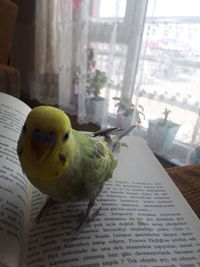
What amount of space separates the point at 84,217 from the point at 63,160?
132mm

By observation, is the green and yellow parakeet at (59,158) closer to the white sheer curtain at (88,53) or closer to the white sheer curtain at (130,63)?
Answer: the white sheer curtain at (130,63)

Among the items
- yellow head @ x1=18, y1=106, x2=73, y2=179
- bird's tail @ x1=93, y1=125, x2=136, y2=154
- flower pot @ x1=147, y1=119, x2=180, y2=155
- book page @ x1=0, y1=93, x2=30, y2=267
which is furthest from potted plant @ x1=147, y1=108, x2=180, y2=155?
yellow head @ x1=18, y1=106, x2=73, y2=179

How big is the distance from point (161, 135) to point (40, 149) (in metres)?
0.84

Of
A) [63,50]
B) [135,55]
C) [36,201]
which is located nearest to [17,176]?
[36,201]

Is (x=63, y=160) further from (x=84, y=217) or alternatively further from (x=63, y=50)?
(x=63, y=50)

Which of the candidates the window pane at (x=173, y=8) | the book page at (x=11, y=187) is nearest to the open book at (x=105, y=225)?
the book page at (x=11, y=187)

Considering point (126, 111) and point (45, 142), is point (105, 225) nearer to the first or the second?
point (45, 142)

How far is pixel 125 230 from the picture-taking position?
422mm

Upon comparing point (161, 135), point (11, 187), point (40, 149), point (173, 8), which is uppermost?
point (173, 8)

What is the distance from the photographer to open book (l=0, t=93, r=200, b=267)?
0.37m

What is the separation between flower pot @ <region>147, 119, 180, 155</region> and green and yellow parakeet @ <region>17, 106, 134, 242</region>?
2.21ft

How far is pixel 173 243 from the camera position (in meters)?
0.41

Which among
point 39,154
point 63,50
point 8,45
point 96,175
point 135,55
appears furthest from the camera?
point 63,50

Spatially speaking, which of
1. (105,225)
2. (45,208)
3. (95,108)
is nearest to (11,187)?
(45,208)
